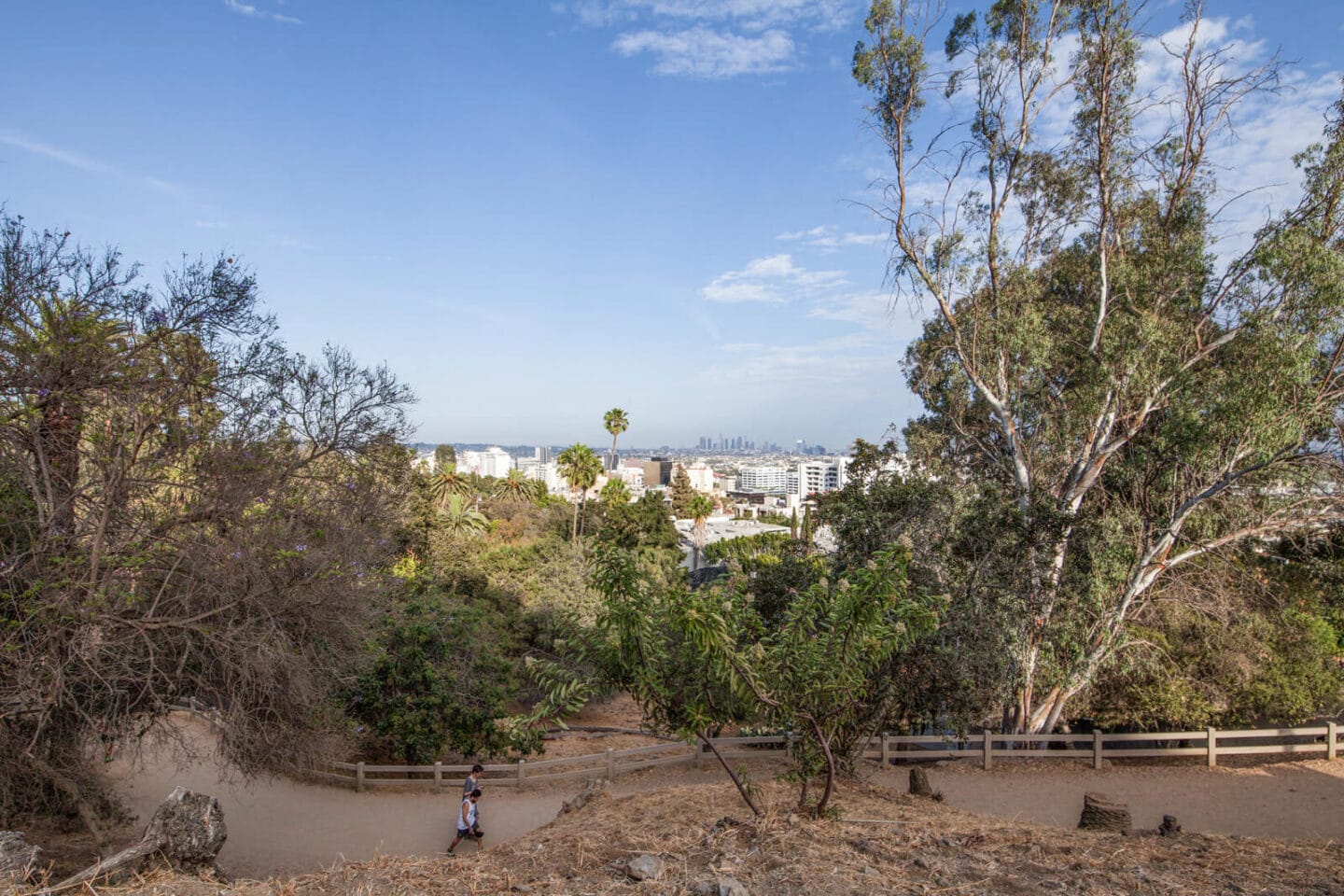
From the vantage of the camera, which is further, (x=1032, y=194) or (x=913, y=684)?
(x=1032, y=194)

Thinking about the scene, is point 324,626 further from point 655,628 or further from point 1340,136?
point 1340,136

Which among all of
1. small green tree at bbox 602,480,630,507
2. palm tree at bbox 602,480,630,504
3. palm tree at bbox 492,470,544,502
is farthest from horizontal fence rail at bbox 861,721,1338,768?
palm tree at bbox 492,470,544,502

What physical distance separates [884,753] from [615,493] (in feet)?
94.3

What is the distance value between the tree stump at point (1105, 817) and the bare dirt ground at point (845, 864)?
1201 mm

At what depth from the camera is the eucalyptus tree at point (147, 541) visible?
738 cm

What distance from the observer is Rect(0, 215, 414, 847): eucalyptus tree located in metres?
7.38

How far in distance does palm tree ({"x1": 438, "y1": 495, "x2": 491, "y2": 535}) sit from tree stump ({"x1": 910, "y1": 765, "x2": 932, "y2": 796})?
2251 cm

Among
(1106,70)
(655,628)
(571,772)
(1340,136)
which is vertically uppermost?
(1106,70)

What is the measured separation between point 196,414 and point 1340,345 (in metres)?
16.2

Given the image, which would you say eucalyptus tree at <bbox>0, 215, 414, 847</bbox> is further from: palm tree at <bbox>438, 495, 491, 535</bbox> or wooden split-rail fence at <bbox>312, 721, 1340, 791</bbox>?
palm tree at <bbox>438, 495, 491, 535</bbox>

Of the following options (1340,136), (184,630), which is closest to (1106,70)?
(1340,136)

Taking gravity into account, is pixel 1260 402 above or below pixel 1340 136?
below

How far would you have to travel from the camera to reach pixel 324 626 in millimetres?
9688

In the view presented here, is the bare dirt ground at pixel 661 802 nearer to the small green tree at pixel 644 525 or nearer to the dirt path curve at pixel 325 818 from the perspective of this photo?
the dirt path curve at pixel 325 818
